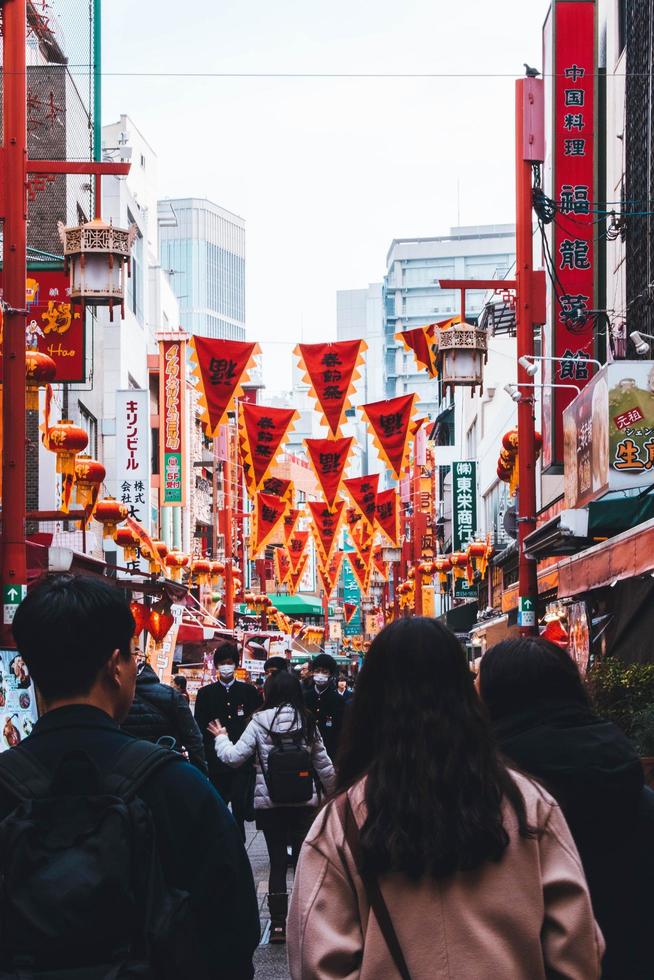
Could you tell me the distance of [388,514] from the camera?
38.0 m

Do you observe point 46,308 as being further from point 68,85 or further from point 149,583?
point 68,85

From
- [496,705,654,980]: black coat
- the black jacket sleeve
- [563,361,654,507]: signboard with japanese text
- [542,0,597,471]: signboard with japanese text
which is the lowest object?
the black jacket sleeve

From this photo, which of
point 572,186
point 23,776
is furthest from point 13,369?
point 572,186

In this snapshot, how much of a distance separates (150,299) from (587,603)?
40801mm

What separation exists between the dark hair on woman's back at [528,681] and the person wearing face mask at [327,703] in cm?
1157

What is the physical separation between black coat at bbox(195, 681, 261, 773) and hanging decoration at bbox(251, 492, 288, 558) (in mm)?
23857

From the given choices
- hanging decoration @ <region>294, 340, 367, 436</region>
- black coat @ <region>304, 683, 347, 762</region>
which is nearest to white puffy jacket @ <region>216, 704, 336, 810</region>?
black coat @ <region>304, 683, 347, 762</region>

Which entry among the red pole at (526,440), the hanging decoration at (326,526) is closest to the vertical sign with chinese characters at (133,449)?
the hanging decoration at (326,526)

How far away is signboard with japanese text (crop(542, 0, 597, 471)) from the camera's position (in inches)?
838

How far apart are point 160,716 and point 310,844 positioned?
544cm

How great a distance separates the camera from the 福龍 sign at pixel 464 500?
167ft

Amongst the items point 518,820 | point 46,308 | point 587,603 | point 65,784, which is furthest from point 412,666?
point 46,308

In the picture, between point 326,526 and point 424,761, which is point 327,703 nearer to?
point 424,761

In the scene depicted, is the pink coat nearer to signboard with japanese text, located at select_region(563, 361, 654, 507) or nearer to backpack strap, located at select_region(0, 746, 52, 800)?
backpack strap, located at select_region(0, 746, 52, 800)
